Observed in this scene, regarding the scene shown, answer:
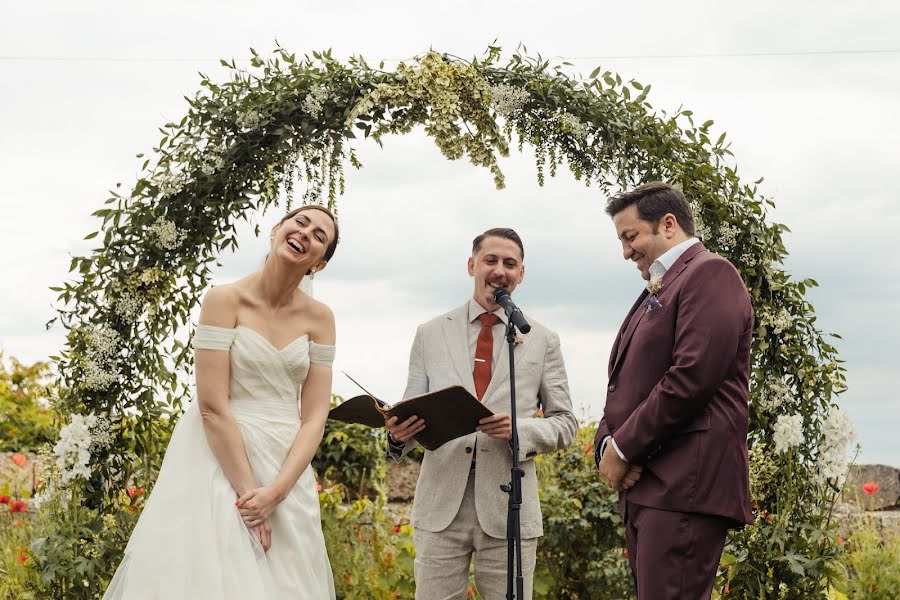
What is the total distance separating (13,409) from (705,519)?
8048 mm

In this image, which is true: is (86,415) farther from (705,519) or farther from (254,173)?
(705,519)

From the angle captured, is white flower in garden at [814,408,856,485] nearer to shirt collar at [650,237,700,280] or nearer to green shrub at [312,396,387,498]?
shirt collar at [650,237,700,280]

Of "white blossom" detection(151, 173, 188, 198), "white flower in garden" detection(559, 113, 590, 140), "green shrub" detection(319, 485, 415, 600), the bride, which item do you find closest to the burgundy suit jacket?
the bride

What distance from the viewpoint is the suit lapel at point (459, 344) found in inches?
167

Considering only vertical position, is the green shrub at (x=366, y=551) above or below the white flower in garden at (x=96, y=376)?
below

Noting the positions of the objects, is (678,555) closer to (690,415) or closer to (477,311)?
(690,415)

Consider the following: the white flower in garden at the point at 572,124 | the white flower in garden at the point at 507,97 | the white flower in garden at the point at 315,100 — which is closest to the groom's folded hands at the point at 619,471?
the white flower in garden at the point at 572,124

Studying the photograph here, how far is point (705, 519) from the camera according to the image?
341 cm

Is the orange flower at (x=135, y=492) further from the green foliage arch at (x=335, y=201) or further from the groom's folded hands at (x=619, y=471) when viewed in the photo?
the groom's folded hands at (x=619, y=471)

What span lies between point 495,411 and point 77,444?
7.93 ft

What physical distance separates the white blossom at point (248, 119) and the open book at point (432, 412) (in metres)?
1.81

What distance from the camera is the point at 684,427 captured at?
11.3 ft

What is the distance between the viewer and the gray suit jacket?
4.06m

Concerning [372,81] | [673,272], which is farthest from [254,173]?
[673,272]
